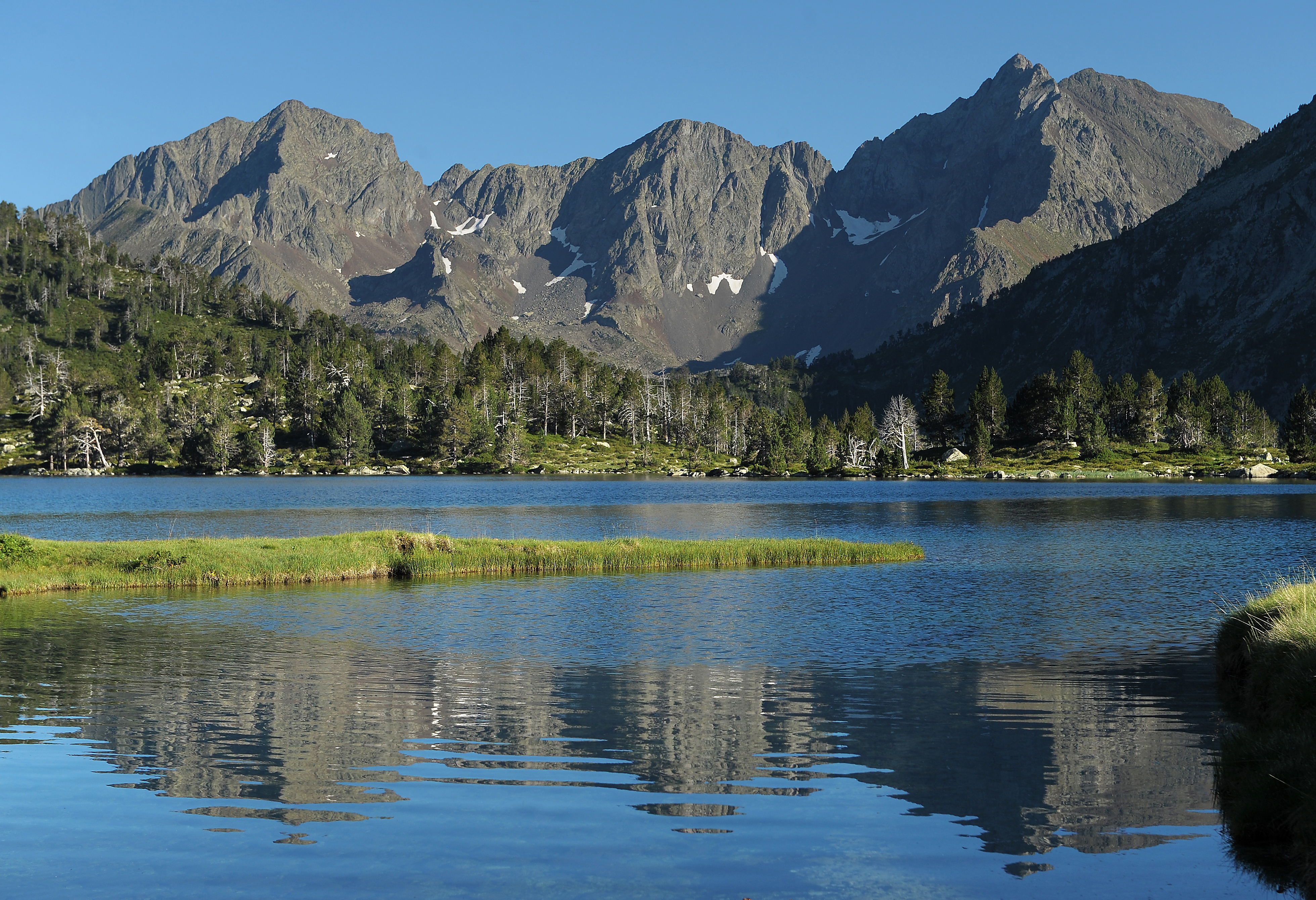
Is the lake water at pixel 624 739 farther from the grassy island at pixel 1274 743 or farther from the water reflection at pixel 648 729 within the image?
the grassy island at pixel 1274 743

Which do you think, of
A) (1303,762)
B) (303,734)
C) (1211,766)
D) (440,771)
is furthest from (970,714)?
(303,734)

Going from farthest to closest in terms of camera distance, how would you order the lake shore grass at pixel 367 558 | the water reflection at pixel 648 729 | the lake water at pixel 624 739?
the lake shore grass at pixel 367 558
the water reflection at pixel 648 729
the lake water at pixel 624 739

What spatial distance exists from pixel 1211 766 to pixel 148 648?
35362 millimetres

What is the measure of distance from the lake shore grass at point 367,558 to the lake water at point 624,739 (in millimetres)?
3617

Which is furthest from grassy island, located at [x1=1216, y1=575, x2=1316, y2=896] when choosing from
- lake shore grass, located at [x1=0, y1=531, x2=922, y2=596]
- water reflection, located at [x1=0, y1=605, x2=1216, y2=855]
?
lake shore grass, located at [x1=0, y1=531, x2=922, y2=596]

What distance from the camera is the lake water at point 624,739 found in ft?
52.4

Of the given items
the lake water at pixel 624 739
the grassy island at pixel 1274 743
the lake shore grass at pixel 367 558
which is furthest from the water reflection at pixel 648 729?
the lake shore grass at pixel 367 558

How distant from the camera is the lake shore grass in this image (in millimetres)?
54906

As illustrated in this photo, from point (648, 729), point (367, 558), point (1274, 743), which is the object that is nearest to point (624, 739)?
point (648, 729)

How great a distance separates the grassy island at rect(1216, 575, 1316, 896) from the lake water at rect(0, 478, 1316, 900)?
2.26 feet

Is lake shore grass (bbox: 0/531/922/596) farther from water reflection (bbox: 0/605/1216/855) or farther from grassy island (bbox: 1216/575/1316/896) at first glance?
grassy island (bbox: 1216/575/1316/896)

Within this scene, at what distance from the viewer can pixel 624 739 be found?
24656 mm

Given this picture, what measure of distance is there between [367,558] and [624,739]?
131 feet

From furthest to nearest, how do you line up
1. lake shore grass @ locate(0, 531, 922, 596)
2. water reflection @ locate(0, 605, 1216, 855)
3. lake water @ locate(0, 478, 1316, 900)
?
lake shore grass @ locate(0, 531, 922, 596) < water reflection @ locate(0, 605, 1216, 855) < lake water @ locate(0, 478, 1316, 900)
